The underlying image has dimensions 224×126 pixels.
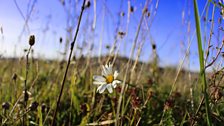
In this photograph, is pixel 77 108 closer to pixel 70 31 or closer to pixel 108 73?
pixel 108 73

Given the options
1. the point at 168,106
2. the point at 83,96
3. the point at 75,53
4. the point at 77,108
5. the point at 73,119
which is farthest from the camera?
the point at 75,53

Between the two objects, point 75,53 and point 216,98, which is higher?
point 75,53

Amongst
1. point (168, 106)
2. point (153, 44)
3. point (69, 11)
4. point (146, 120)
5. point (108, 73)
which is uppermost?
point (69, 11)

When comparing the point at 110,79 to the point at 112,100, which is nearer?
the point at 110,79

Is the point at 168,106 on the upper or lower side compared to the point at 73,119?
upper

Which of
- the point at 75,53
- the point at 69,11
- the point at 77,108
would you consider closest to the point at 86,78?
the point at 75,53

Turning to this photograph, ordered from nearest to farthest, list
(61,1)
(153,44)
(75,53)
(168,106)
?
(168,106) < (153,44) < (61,1) < (75,53)

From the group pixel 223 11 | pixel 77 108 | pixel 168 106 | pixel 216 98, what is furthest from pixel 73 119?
pixel 223 11

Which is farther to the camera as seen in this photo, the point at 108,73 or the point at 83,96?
the point at 83,96

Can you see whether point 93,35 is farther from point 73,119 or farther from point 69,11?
point 73,119
